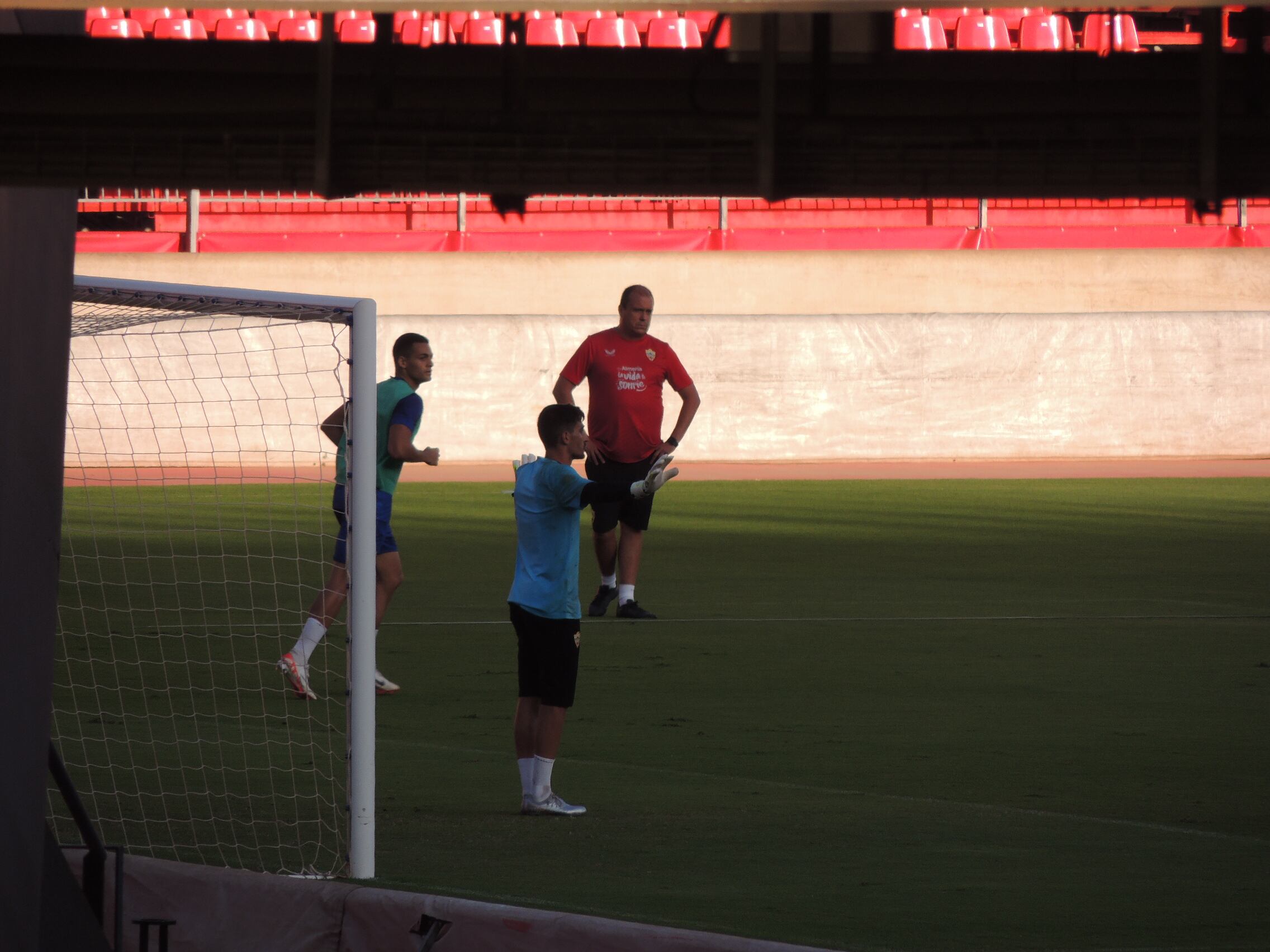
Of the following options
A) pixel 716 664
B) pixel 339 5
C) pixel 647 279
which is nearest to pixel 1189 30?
pixel 647 279

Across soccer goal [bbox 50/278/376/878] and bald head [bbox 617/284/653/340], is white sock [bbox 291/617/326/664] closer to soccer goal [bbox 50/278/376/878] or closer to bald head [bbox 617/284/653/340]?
soccer goal [bbox 50/278/376/878]

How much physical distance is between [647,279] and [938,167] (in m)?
22.1

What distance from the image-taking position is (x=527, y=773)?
6297mm

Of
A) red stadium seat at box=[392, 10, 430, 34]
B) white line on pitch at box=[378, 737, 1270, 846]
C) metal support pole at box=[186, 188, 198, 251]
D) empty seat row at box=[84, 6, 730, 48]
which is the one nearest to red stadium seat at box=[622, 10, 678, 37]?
empty seat row at box=[84, 6, 730, 48]

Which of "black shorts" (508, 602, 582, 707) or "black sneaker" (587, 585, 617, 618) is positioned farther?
"black sneaker" (587, 585, 617, 618)

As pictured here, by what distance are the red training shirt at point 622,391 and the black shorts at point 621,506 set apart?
50 mm

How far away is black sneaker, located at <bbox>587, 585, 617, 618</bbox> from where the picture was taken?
36.9 feet

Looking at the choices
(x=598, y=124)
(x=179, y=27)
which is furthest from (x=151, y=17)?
(x=598, y=124)

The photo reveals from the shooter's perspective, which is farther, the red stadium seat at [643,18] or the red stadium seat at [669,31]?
the red stadium seat at [669,31]

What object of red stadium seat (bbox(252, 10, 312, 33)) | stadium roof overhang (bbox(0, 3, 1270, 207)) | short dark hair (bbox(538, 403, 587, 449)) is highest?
red stadium seat (bbox(252, 10, 312, 33))

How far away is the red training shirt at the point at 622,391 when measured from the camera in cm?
1100

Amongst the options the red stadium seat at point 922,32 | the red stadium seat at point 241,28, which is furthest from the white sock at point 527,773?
the red stadium seat at point 922,32

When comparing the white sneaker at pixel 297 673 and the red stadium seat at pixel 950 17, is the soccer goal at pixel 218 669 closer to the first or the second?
the white sneaker at pixel 297 673

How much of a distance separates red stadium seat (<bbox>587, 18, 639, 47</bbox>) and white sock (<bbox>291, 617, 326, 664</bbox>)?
1970 centimetres
